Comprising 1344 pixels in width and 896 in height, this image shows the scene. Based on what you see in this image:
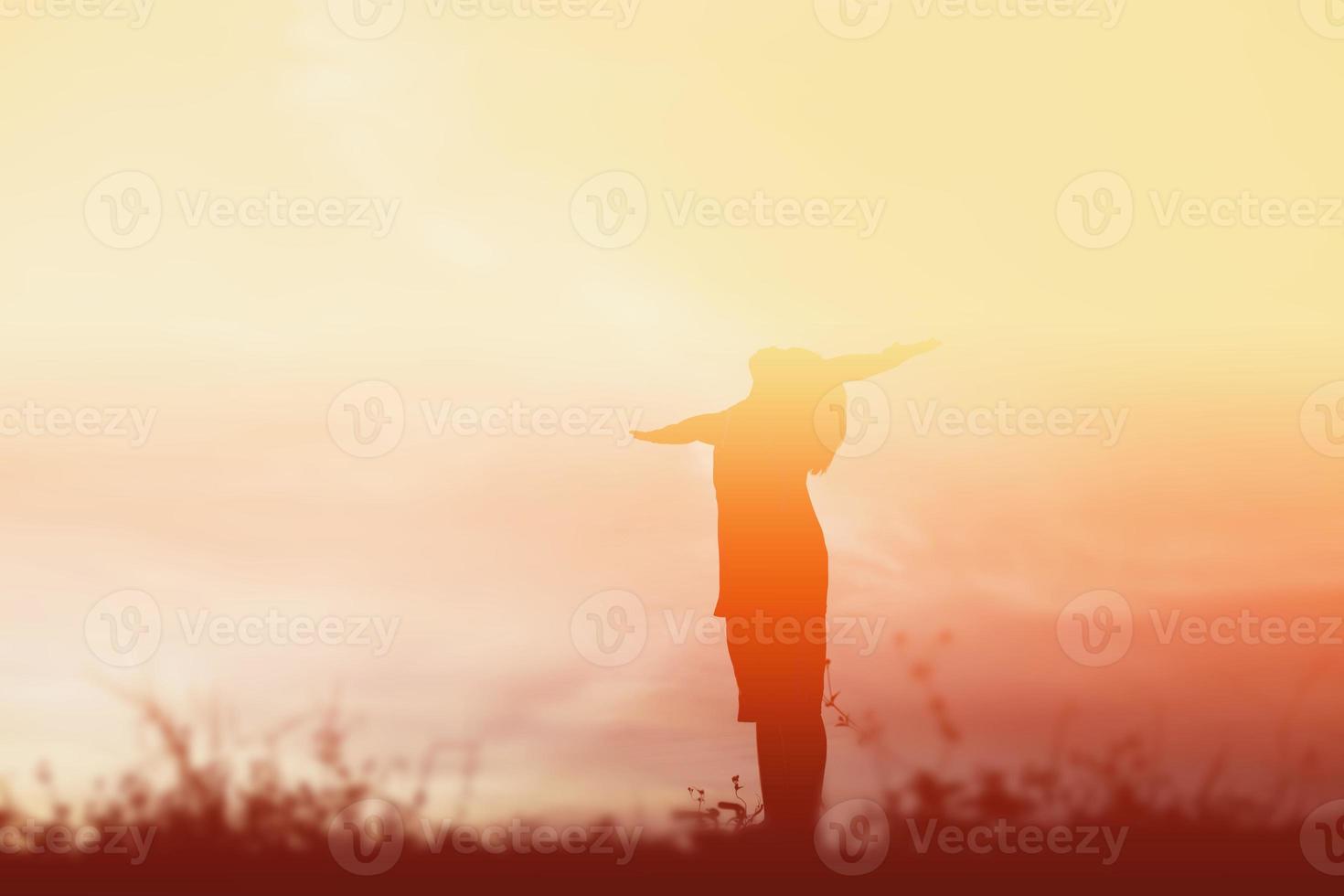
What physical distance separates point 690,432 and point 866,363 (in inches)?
40.6

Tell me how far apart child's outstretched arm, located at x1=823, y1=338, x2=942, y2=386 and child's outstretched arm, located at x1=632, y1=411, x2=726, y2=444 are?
65 cm

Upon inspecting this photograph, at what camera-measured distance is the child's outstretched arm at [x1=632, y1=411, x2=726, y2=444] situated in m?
7.09

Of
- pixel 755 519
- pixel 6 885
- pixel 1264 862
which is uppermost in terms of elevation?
pixel 755 519

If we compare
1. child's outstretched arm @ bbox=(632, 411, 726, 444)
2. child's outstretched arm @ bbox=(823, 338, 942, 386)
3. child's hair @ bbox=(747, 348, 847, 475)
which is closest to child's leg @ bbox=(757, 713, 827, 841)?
child's hair @ bbox=(747, 348, 847, 475)

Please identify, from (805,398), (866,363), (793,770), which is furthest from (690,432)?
(793,770)

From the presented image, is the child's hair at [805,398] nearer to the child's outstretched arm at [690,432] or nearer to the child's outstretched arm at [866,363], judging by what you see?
the child's outstretched arm at [866,363]

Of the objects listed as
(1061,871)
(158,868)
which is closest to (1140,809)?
(1061,871)

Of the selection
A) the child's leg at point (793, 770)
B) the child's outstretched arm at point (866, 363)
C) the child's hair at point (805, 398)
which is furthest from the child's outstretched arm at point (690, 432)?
the child's leg at point (793, 770)

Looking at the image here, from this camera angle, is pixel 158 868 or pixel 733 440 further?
pixel 733 440

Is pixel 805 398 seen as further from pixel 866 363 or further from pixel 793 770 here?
pixel 793 770

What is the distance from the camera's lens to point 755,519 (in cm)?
692

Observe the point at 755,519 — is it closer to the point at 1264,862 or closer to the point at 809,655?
the point at 809,655

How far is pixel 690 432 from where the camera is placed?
7141 mm

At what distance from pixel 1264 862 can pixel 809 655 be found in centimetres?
240
